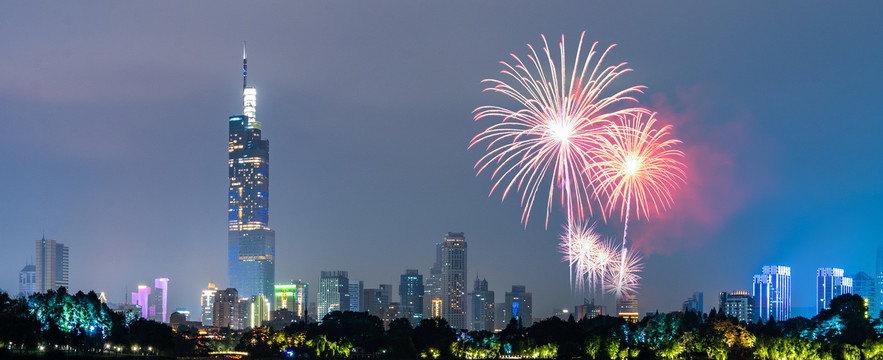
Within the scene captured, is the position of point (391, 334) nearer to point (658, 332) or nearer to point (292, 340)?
point (292, 340)

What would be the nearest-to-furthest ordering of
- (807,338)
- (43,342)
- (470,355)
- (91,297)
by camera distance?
(43,342) < (91,297) < (807,338) < (470,355)

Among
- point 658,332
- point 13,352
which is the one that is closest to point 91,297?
point 13,352

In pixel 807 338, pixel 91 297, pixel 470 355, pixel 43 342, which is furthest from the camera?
pixel 470 355

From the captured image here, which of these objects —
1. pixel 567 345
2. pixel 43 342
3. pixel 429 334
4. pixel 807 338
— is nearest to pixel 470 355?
pixel 429 334

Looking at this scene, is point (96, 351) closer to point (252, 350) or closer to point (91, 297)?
point (91, 297)

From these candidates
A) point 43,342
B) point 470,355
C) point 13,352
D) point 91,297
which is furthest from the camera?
point 470,355

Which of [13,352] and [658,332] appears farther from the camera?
[658,332]
